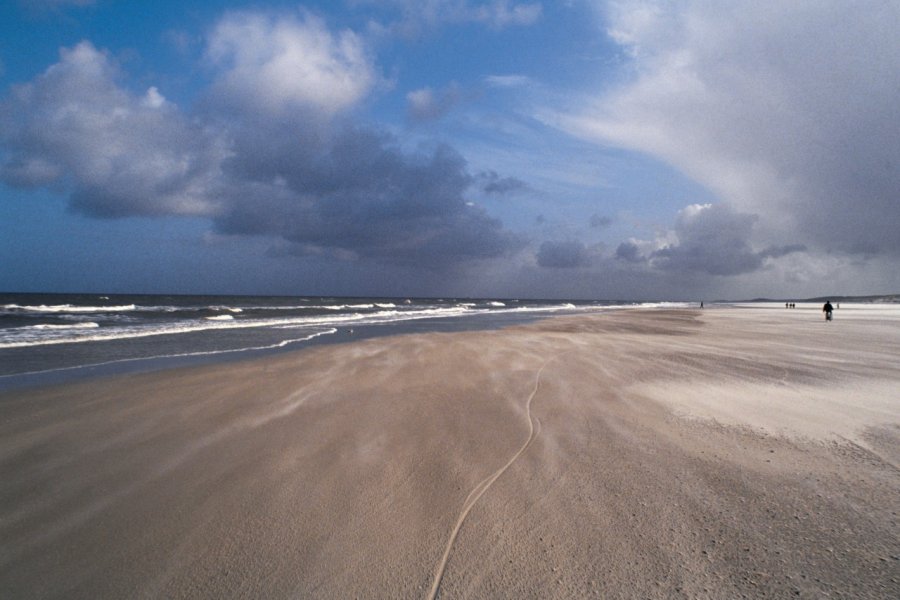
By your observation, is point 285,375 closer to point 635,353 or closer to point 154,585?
point 154,585

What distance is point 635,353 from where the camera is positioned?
13.1m

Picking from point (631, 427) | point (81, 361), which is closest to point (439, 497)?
point (631, 427)

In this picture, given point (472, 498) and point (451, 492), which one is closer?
point (472, 498)

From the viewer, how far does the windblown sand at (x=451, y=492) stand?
2846mm

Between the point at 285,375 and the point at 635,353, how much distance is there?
33.5 feet

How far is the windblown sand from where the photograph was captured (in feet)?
9.34

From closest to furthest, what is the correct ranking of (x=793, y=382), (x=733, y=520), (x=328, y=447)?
(x=733, y=520) → (x=328, y=447) → (x=793, y=382)

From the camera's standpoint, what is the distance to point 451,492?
13.2ft

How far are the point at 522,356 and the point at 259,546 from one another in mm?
10064

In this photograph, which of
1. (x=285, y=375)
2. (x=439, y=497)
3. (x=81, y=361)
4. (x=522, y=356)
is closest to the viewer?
(x=439, y=497)

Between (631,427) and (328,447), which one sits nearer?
(328,447)

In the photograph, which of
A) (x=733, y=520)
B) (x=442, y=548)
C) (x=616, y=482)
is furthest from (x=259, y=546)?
(x=733, y=520)

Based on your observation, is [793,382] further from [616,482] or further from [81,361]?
[81,361]

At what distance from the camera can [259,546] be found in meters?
3.20
